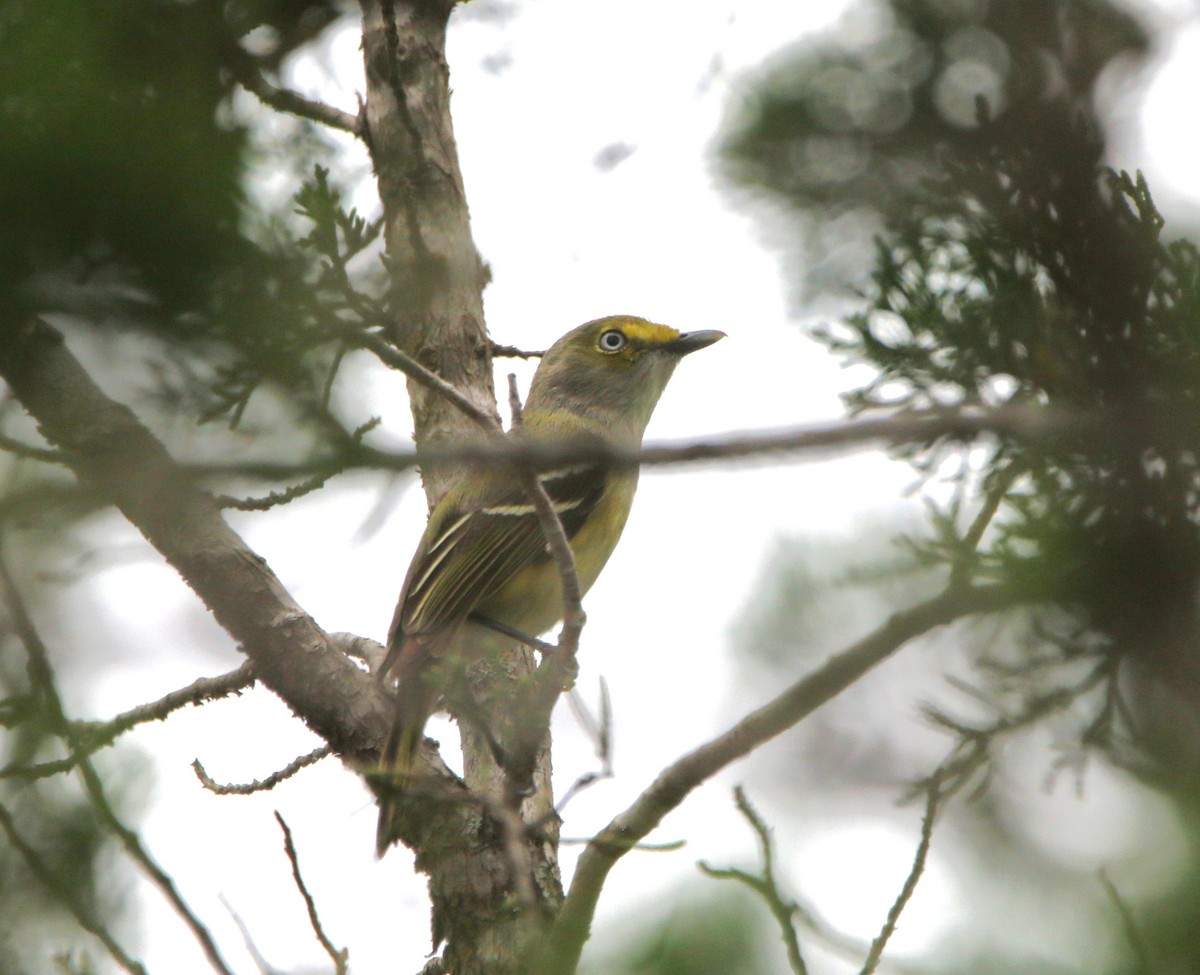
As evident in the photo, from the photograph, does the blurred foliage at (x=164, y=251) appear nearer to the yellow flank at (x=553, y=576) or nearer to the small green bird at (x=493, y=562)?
the small green bird at (x=493, y=562)

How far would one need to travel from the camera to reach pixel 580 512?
562 centimetres

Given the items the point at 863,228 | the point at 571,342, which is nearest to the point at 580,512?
the point at 571,342

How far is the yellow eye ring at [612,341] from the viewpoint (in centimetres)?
682

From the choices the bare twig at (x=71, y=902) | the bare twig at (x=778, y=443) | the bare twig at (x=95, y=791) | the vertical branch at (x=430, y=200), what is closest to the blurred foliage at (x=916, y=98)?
the bare twig at (x=778, y=443)

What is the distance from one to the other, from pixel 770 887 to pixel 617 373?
168 inches

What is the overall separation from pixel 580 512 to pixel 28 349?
326 centimetres

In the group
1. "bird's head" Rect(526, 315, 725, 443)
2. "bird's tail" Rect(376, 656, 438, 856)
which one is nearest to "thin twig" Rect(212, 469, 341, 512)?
"bird's tail" Rect(376, 656, 438, 856)

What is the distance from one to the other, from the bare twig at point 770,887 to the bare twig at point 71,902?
1.47 metres

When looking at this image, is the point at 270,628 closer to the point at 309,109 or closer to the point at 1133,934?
the point at 309,109

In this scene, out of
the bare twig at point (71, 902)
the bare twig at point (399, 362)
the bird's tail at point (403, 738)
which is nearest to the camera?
the bare twig at point (399, 362)

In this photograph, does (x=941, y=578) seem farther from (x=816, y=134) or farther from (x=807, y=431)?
(x=816, y=134)

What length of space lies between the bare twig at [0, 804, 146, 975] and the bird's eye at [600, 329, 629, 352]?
13.9 feet

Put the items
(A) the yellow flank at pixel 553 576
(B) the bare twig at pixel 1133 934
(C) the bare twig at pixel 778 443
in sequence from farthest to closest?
(A) the yellow flank at pixel 553 576
(C) the bare twig at pixel 778 443
(B) the bare twig at pixel 1133 934

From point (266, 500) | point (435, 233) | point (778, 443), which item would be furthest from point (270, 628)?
point (778, 443)
